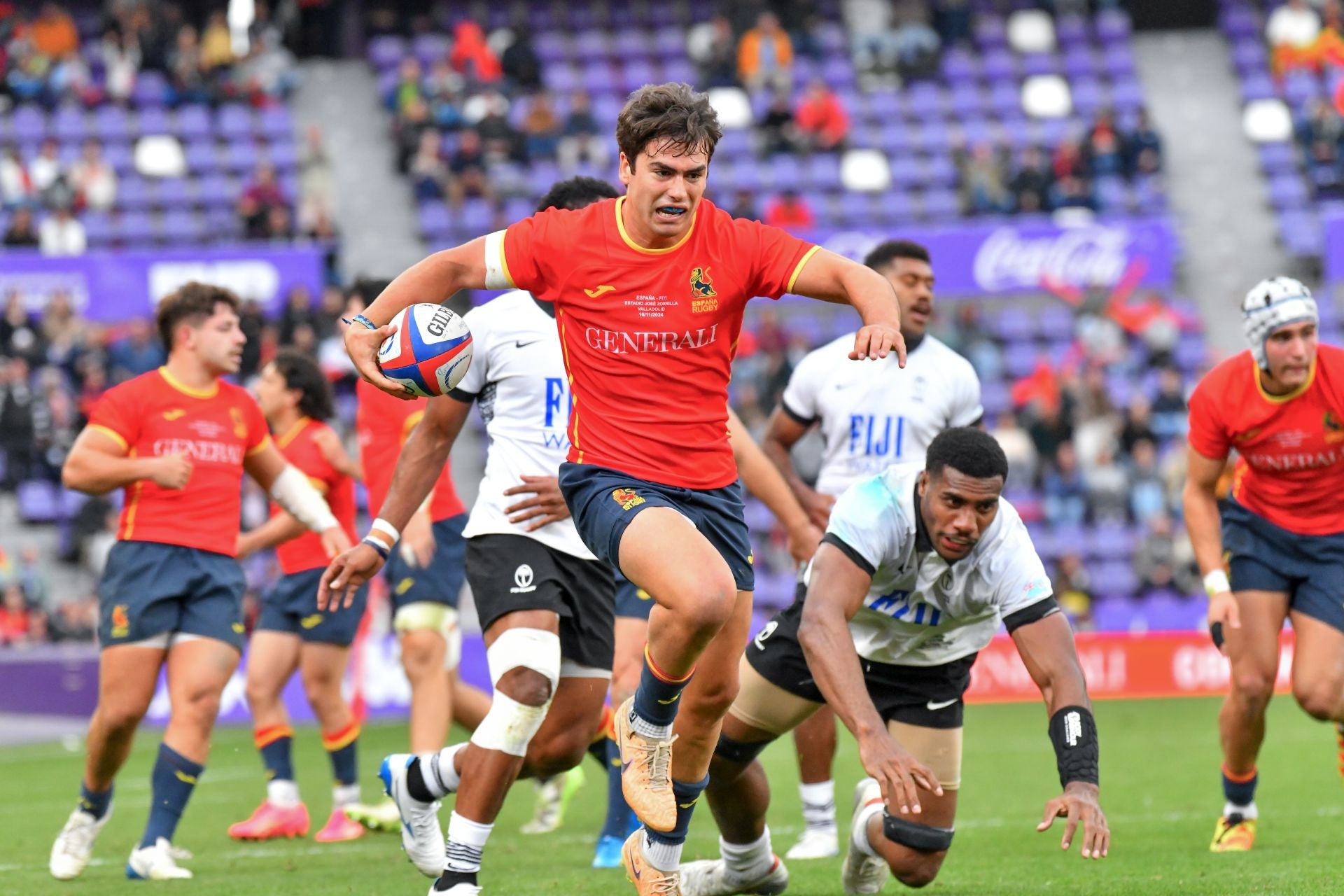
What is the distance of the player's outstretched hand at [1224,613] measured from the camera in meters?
7.94

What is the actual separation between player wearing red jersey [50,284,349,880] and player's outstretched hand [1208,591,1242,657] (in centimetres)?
406

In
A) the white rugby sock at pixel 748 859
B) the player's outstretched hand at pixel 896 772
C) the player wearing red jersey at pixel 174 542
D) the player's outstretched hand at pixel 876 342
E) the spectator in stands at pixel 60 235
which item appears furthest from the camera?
the spectator in stands at pixel 60 235

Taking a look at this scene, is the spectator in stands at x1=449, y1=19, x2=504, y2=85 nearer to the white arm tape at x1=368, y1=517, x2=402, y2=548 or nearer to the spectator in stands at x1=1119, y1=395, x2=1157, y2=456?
the spectator in stands at x1=1119, y1=395, x2=1157, y2=456

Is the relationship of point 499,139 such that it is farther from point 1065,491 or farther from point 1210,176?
point 1210,176

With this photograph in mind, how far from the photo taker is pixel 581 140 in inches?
969

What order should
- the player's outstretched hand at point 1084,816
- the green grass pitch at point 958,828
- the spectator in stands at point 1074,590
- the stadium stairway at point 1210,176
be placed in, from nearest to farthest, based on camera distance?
the player's outstretched hand at point 1084,816 → the green grass pitch at point 958,828 → the spectator in stands at point 1074,590 → the stadium stairway at point 1210,176

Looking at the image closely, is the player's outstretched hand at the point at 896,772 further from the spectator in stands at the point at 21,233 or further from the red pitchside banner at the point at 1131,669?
the spectator in stands at the point at 21,233

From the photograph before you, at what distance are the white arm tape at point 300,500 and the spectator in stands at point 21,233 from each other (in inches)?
566

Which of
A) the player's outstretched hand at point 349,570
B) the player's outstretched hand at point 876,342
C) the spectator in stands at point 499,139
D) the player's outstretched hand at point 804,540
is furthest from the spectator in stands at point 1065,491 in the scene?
the player's outstretched hand at point 876,342

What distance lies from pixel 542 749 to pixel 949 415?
9.44 ft

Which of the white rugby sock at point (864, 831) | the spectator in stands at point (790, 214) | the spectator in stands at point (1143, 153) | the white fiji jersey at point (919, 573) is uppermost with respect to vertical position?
the spectator in stands at point (1143, 153)

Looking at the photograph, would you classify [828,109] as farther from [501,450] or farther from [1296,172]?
[501,450]

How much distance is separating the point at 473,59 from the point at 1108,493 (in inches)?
447

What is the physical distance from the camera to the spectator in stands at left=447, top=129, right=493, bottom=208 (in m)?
24.0
